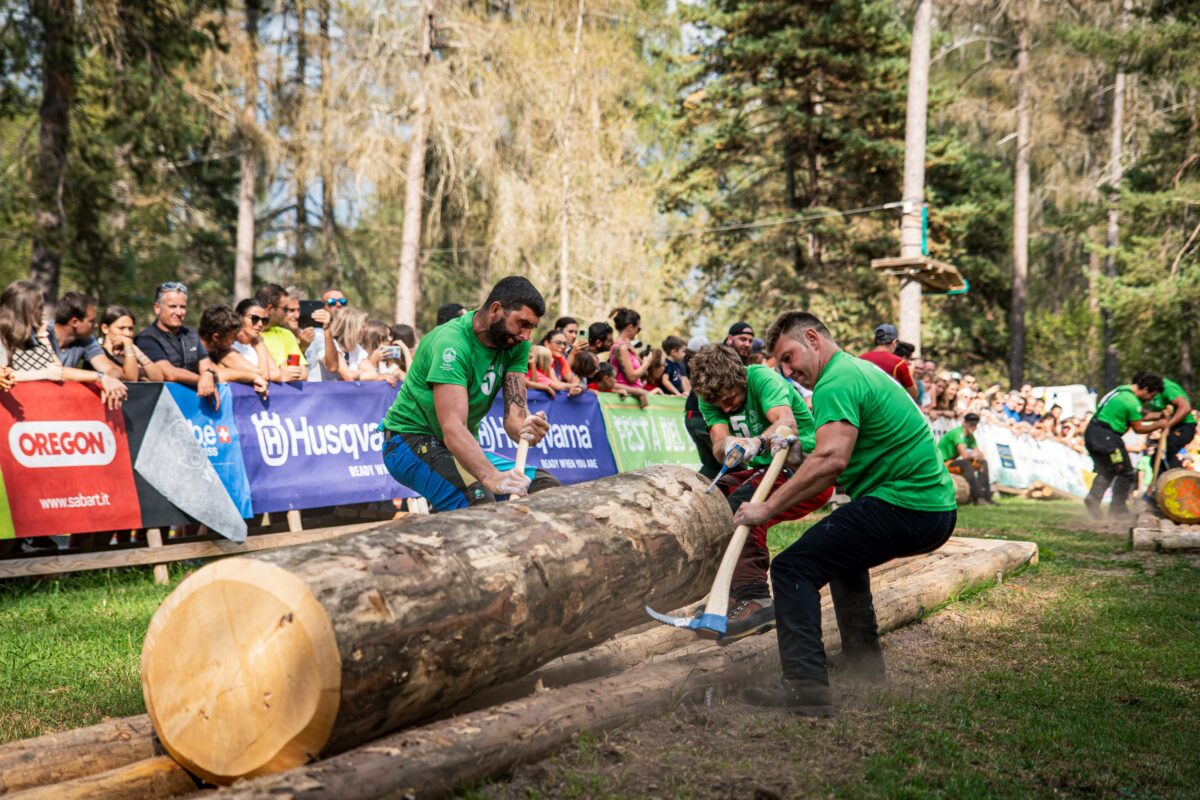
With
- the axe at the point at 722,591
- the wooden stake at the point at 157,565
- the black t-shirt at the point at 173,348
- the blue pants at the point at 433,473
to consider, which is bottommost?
the wooden stake at the point at 157,565

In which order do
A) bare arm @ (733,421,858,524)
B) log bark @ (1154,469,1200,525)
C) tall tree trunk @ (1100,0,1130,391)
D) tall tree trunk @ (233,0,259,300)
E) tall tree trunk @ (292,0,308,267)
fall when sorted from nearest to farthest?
bare arm @ (733,421,858,524)
log bark @ (1154,469,1200,525)
tall tree trunk @ (233,0,259,300)
tall tree trunk @ (292,0,308,267)
tall tree trunk @ (1100,0,1130,391)

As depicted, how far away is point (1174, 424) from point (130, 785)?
12.2 metres

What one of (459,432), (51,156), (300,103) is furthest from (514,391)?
(300,103)

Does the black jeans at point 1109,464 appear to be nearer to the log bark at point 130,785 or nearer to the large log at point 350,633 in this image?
the large log at point 350,633

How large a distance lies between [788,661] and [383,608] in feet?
6.18

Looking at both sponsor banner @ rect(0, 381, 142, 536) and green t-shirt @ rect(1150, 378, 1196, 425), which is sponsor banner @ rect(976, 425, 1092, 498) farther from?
sponsor banner @ rect(0, 381, 142, 536)

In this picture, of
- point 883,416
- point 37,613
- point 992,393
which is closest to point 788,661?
point 883,416

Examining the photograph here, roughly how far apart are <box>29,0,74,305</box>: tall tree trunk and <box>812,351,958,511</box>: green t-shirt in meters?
12.2

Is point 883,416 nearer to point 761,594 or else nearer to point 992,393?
point 761,594

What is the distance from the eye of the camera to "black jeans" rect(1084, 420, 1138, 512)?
484 inches

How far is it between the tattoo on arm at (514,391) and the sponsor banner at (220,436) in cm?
323

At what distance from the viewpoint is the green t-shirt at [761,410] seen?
5434 millimetres

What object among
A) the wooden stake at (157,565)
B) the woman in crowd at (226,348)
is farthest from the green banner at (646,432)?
the wooden stake at (157,565)

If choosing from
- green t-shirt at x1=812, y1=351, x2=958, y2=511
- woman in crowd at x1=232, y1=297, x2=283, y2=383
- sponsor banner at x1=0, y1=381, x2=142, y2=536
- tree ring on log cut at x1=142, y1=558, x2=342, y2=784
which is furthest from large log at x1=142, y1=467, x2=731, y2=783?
woman in crowd at x1=232, y1=297, x2=283, y2=383
